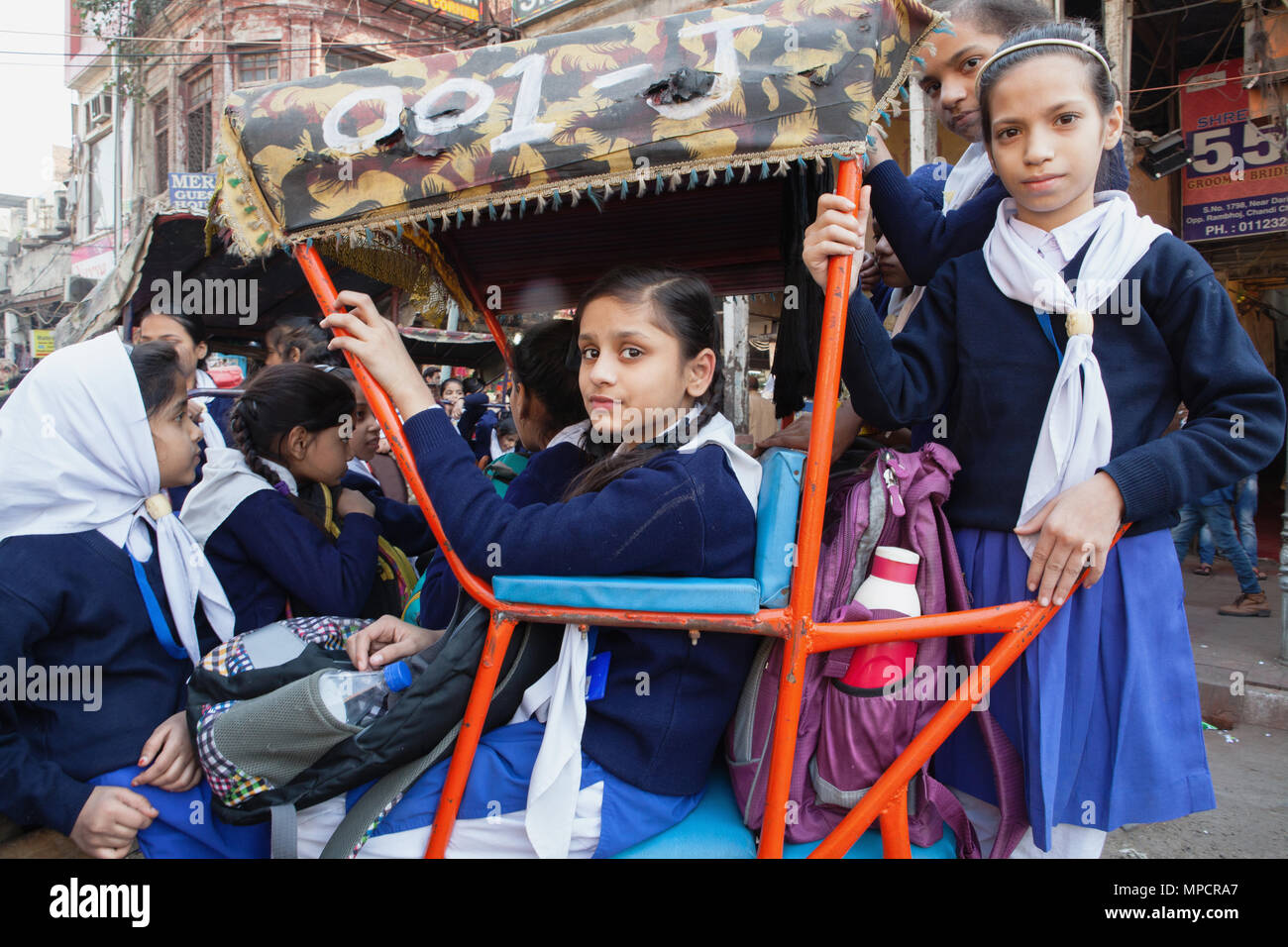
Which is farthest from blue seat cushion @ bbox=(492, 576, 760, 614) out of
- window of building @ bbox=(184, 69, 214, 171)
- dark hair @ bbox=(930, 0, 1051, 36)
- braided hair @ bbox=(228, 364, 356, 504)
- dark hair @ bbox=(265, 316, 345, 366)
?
window of building @ bbox=(184, 69, 214, 171)

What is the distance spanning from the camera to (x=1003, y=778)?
1.56 metres

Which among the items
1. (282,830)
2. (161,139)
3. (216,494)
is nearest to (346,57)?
(161,139)

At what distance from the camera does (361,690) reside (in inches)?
64.8

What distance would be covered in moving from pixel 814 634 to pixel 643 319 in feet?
2.57

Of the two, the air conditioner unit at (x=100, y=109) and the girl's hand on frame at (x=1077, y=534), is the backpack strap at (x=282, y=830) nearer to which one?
the girl's hand on frame at (x=1077, y=534)

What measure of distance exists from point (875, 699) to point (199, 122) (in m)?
20.3

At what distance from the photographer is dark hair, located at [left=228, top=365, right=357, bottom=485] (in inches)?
94.0

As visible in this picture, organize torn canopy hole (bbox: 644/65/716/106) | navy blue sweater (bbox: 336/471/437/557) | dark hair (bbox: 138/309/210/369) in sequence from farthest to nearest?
dark hair (bbox: 138/309/210/369), navy blue sweater (bbox: 336/471/437/557), torn canopy hole (bbox: 644/65/716/106)

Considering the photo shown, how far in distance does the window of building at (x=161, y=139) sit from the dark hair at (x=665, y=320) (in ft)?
67.5

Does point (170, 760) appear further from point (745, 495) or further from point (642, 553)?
point (745, 495)

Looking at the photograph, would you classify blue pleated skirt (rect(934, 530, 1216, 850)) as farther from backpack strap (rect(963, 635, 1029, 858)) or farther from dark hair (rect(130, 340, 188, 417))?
dark hair (rect(130, 340, 188, 417))

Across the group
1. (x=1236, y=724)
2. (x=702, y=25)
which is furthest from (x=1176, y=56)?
(x=702, y=25)

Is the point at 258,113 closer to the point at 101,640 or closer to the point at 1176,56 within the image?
the point at 101,640

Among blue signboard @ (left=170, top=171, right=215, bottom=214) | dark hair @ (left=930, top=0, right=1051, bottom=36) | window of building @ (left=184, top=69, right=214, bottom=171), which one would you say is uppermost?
window of building @ (left=184, top=69, right=214, bottom=171)
